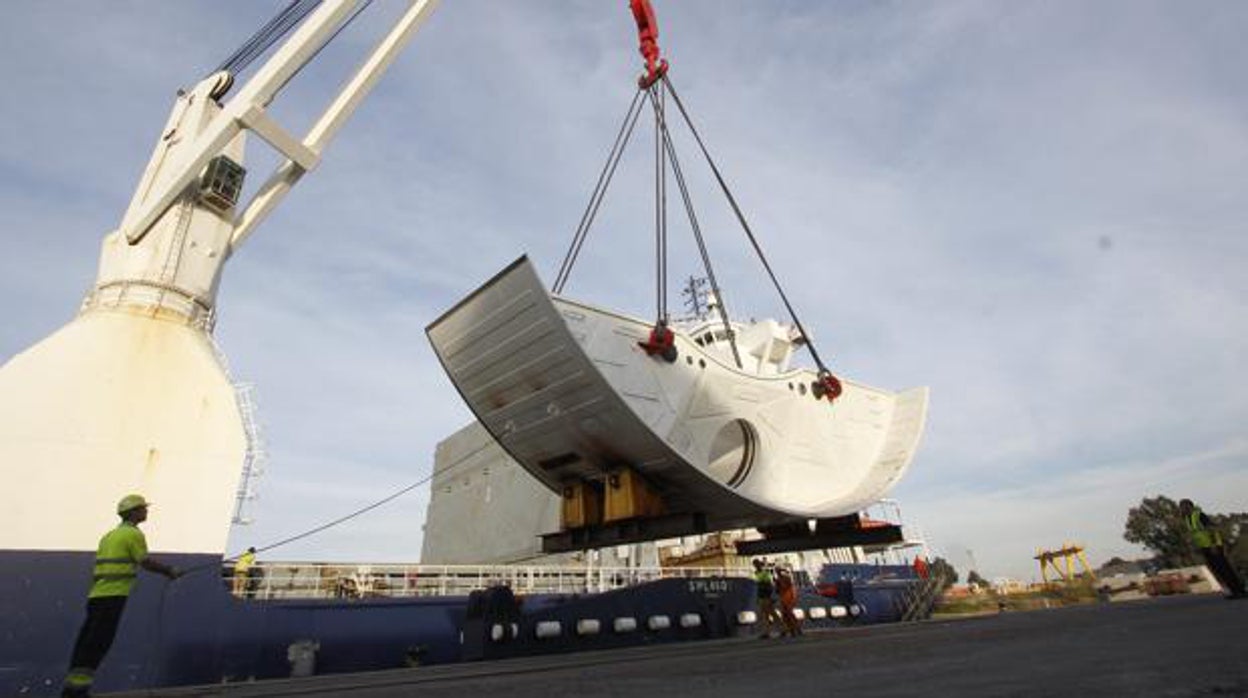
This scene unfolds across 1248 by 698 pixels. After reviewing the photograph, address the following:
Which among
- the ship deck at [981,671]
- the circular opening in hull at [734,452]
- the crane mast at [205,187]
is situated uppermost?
the crane mast at [205,187]

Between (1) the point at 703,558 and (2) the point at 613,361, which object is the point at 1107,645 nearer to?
(2) the point at 613,361

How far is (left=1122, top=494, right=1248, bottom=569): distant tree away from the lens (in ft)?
167

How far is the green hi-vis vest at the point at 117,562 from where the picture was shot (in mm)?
5262

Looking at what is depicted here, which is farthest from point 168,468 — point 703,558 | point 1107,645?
point 703,558

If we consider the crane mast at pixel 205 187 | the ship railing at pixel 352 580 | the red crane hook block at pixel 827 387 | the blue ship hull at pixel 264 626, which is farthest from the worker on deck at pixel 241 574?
the red crane hook block at pixel 827 387

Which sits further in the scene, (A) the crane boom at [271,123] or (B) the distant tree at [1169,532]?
(B) the distant tree at [1169,532]

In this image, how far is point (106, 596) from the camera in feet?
17.1

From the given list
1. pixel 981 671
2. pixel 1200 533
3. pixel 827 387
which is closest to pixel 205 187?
pixel 827 387

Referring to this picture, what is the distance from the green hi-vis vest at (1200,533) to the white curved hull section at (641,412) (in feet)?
13.8

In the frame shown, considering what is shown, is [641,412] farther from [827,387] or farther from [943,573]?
[943,573]

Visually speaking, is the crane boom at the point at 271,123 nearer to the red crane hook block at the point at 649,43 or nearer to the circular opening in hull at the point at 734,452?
the red crane hook block at the point at 649,43

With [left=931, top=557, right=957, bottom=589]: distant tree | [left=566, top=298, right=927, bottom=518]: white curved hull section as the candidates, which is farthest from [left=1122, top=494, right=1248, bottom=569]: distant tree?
[left=566, top=298, right=927, bottom=518]: white curved hull section

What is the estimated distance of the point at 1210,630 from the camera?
491 cm

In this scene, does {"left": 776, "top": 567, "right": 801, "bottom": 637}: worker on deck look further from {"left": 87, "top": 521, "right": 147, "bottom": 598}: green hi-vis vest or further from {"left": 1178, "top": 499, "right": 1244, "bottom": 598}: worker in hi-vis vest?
{"left": 87, "top": 521, "right": 147, "bottom": 598}: green hi-vis vest
